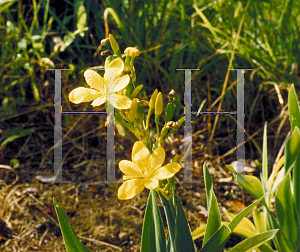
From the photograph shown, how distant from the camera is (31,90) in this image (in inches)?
76.0

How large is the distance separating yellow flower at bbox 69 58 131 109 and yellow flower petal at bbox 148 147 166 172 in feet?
0.36

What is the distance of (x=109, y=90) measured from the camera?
0.64 meters

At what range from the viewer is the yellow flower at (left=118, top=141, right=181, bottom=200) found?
599 mm

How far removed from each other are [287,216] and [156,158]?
544 millimetres

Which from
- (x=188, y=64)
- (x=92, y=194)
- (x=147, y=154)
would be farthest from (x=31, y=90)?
(x=147, y=154)

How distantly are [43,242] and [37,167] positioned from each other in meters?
0.50

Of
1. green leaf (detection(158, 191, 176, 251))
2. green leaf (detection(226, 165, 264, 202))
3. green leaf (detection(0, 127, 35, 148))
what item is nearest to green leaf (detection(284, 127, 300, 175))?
green leaf (detection(226, 165, 264, 202))

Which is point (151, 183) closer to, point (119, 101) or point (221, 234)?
point (119, 101)

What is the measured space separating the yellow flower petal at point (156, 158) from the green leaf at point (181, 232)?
0.16 metres

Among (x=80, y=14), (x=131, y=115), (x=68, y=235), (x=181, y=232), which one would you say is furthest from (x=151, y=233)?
(x=80, y=14)

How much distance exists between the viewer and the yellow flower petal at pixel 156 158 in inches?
24.6

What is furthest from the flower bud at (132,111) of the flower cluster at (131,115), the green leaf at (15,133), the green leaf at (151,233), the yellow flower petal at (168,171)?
the green leaf at (15,133)

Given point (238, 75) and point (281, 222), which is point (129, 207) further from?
point (238, 75)

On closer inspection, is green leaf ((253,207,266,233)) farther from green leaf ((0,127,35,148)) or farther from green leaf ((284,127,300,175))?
green leaf ((0,127,35,148))
